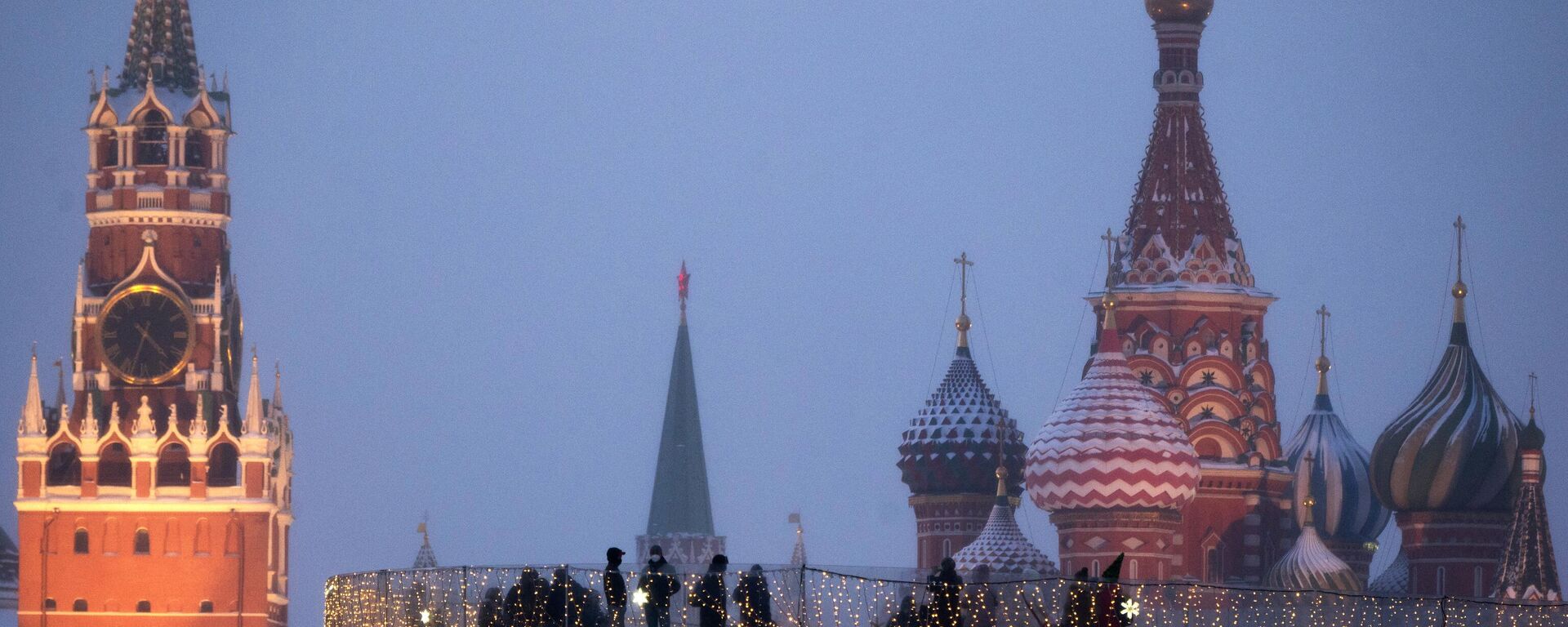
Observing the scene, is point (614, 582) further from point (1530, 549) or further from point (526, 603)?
point (1530, 549)

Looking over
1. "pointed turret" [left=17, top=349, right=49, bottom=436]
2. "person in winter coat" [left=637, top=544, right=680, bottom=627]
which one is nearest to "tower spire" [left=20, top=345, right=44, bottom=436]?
"pointed turret" [left=17, top=349, right=49, bottom=436]

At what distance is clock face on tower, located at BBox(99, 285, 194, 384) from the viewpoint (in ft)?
402

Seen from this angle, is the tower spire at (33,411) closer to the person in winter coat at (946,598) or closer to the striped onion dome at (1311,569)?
the striped onion dome at (1311,569)

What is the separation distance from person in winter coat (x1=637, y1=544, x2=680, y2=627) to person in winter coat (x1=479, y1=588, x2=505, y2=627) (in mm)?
3923

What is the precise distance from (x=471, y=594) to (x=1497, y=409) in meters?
53.5

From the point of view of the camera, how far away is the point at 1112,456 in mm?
97562

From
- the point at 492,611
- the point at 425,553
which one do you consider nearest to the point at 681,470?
the point at 425,553

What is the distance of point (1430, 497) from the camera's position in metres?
103

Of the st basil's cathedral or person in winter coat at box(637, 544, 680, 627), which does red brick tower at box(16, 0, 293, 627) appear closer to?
the st basil's cathedral

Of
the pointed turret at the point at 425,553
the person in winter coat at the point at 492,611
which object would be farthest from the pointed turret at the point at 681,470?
the person in winter coat at the point at 492,611

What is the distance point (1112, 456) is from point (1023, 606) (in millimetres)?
47254

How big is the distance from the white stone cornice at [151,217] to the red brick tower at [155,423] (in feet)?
0.15

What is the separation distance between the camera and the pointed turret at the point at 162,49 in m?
126

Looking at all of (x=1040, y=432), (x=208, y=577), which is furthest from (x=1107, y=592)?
(x=208, y=577)
